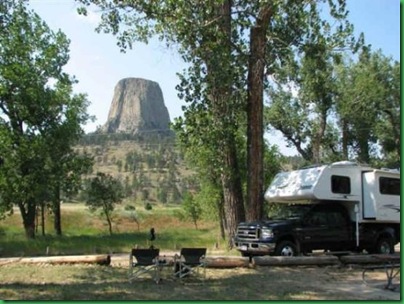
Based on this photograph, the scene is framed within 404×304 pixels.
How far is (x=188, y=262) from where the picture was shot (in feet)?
38.7

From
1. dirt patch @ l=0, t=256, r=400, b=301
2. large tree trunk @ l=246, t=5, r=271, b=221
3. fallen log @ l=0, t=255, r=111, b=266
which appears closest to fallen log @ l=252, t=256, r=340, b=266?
dirt patch @ l=0, t=256, r=400, b=301

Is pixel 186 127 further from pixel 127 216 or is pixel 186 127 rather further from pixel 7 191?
pixel 127 216

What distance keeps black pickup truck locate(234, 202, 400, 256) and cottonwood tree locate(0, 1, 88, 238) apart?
18.9 metres

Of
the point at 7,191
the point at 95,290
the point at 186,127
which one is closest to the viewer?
the point at 95,290

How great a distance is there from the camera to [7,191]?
3086 cm

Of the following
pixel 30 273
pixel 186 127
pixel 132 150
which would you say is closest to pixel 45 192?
pixel 186 127

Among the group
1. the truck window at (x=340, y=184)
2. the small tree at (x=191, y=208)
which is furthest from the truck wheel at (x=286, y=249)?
the small tree at (x=191, y=208)

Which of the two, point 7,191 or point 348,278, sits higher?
point 7,191

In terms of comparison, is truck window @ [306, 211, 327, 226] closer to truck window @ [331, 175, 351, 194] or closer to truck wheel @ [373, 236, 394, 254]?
truck window @ [331, 175, 351, 194]

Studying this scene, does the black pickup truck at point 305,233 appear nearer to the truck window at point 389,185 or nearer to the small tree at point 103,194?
the truck window at point 389,185

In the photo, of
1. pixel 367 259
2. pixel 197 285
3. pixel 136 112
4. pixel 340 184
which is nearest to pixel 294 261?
pixel 367 259

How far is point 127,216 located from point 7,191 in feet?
108

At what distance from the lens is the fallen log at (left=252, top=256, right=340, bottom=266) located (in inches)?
530

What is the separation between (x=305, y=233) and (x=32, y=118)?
71.3 feet
